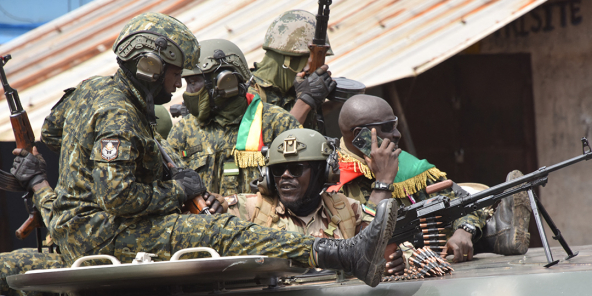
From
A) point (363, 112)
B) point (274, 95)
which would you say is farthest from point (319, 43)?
point (363, 112)

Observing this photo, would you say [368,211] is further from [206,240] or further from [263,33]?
[263,33]

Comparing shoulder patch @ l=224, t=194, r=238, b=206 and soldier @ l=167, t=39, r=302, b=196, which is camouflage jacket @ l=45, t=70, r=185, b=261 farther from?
soldier @ l=167, t=39, r=302, b=196

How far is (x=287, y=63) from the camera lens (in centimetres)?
647

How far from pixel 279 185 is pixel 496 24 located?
3672 millimetres

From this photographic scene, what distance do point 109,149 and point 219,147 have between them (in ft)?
7.25

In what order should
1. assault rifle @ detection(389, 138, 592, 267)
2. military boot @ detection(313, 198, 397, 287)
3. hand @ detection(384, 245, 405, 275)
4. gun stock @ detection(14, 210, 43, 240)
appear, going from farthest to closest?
gun stock @ detection(14, 210, 43, 240) → assault rifle @ detection(389, 138, 592, 267) → hand @ detection(384, 245, 405, 275) → military boot @ detection(313, 198, 397, 287)

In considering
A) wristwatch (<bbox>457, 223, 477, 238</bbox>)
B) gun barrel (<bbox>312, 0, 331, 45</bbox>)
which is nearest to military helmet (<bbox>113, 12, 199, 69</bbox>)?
gun barrel (<bbox>312, 0, 331, 45</bbox>)

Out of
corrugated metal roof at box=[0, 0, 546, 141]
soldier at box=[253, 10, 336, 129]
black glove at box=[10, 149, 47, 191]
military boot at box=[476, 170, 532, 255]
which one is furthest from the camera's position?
corrugated metal roof at box=[0, 0, 546, 141]

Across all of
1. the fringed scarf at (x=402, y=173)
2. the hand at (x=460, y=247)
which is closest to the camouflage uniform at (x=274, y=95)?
the fringed scarf at (x=402, y=173)

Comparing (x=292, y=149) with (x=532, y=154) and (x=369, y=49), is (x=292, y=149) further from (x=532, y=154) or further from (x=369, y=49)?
(x=532, y=154)

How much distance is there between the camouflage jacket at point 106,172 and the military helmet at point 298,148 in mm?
962

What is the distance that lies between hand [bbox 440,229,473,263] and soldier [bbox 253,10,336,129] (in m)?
1.71

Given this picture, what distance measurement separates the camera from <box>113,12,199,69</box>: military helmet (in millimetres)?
3902

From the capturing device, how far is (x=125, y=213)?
367 cm
